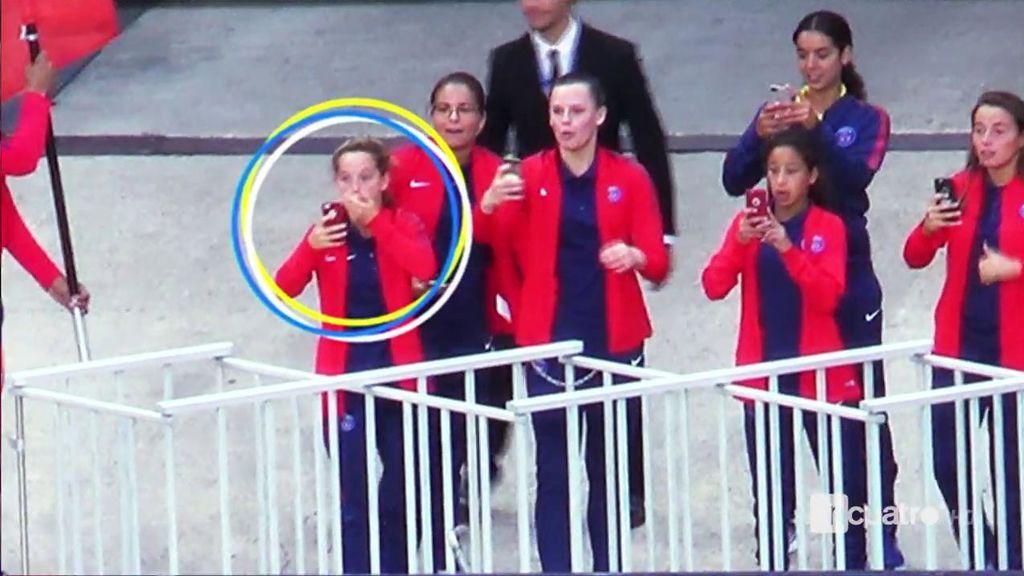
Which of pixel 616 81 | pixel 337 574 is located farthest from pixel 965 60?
pixel 337 574

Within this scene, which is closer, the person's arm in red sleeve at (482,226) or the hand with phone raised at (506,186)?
the hand with phone raised at (506,186)

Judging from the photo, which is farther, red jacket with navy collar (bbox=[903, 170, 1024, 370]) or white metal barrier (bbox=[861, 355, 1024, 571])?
red jacket with navy collar (bbox=[903, 170, 1024, 370])

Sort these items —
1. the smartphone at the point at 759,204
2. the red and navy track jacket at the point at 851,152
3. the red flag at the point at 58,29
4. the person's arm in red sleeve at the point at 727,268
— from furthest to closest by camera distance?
the red and navy track jacket at the point at 851,152 < the person's arm in red sleeve at the point at 727,268 < the smartphone at the point at 759,204 < the red flag at the point at 58,29

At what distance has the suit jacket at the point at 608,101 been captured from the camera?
7156mm

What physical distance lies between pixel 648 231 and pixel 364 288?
695 mm

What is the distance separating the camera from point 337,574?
661 cm

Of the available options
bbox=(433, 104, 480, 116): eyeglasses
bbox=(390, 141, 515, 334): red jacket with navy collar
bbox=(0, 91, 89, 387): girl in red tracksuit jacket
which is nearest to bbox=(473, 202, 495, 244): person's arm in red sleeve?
bbox=(390, 141, 515, 334): red jacket with navy collar

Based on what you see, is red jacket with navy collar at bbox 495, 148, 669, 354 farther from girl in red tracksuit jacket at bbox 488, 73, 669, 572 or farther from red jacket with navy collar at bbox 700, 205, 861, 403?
red jacket with navy collar at bbox 700, 205, 861, 403

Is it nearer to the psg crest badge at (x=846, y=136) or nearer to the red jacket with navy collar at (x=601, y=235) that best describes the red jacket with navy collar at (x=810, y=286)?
the red jacket with navy collar at (x=601, y=235)

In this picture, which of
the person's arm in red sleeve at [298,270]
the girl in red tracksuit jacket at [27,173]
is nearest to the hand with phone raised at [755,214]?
the person's arm in red sleeve at [298,270]

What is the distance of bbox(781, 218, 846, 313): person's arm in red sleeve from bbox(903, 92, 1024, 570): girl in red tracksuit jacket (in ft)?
0.64

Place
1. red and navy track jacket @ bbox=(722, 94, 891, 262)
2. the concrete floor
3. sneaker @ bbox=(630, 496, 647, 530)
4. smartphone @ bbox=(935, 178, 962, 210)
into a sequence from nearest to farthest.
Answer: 1. smartphone @ bbox=(935, 178, 962, 210)
2. red and navy track jacket @ bbox=(722, 94, 891, 262)
3. sneaker @ bbox=(630, 496, 647, 530)
4. the concrete floor

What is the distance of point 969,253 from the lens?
6.71 meters

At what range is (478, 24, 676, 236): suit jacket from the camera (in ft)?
23.5
